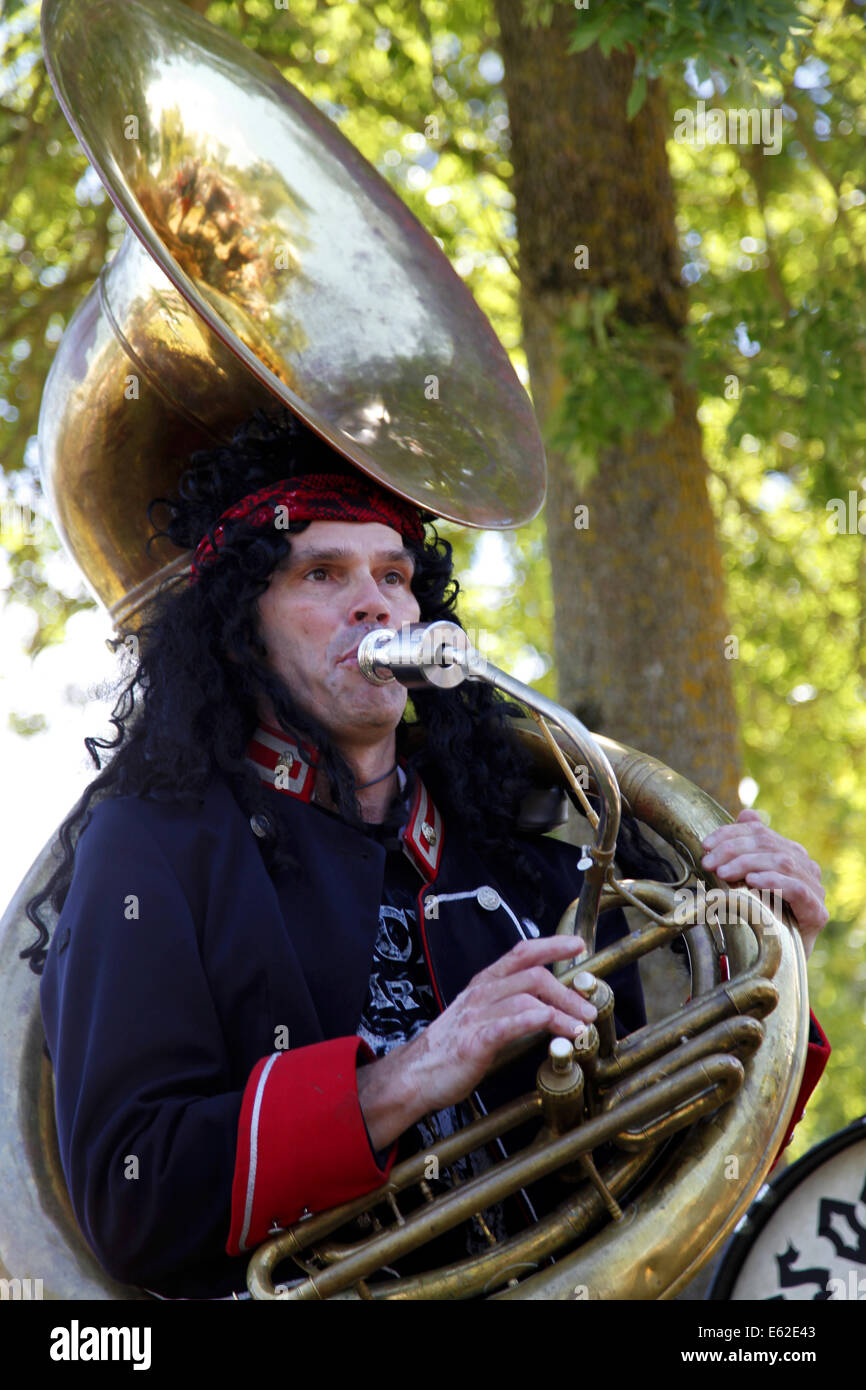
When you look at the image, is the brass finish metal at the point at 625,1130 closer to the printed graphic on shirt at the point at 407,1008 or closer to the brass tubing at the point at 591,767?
the brass tubing at the point at 591,767

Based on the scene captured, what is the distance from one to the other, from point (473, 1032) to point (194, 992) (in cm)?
41

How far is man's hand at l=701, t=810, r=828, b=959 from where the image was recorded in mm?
2273

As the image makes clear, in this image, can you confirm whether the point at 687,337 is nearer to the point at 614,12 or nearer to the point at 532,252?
the point at 532,252

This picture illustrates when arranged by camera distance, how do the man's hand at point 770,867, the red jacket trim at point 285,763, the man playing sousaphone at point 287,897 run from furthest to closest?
1. the red jacket trim at point 285,763
2. the man's hand at point 770,867
3. the man playing sousaphone at point 287,897

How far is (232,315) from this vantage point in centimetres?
237

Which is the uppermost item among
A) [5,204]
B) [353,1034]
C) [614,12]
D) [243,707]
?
[5,204]

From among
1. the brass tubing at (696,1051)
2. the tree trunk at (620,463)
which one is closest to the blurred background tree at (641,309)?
the tree trunk at (620,463)

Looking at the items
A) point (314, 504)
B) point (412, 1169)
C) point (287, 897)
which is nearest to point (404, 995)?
point (287, 897)

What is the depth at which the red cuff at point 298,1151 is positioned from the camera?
190cm

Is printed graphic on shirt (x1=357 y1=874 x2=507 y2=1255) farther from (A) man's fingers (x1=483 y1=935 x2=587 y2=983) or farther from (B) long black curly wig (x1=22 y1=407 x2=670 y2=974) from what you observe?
(A) man's fingers (x1=483 y1=935 x2=587 y2=983)

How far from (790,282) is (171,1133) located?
389cm

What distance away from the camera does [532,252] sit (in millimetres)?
3645

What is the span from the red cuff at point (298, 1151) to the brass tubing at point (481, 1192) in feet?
0.18
